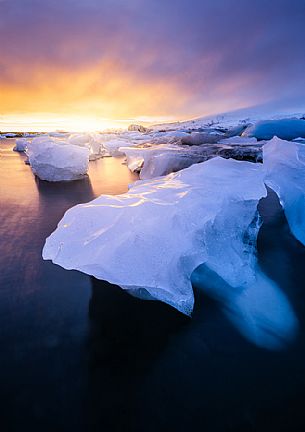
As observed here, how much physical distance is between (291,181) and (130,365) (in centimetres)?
232

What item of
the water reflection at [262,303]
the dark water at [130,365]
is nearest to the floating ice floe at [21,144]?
the dark water at [130,365]

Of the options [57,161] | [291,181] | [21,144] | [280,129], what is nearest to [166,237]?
[291,181]

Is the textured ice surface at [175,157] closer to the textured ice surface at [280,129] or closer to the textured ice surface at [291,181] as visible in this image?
the textured ice surface at [291,181]

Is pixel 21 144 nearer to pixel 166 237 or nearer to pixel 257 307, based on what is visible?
pixel 166 237

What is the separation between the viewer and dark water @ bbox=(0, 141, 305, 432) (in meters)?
0.89

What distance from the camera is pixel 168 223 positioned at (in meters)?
1.36

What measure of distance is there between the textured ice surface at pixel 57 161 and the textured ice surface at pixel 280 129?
29.0 ft

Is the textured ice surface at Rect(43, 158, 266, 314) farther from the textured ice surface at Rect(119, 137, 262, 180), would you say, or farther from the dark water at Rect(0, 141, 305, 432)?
the textured ice surface at Rect(119, 137, 262, 180)

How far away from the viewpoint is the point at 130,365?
1.06m

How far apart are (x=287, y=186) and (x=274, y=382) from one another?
1.96 metres

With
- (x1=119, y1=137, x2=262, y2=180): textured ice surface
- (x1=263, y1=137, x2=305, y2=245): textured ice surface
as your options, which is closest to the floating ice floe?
(x1=119, y1=137, x2=262, y2=180): textured ice surface

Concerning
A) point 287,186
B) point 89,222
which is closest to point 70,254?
point 89,222

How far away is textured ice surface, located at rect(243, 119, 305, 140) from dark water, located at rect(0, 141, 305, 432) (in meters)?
10.9

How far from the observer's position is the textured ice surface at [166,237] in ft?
3.62
